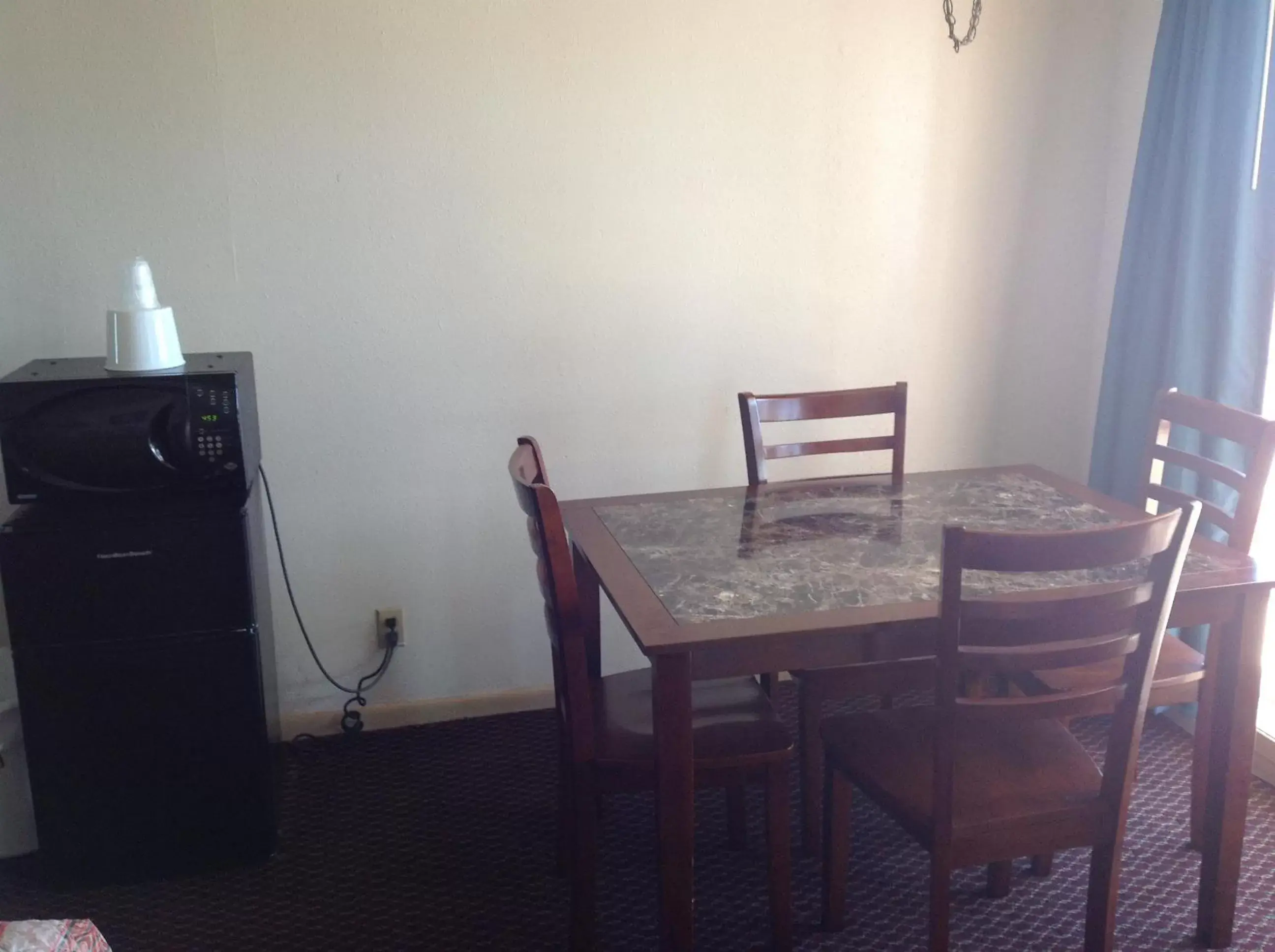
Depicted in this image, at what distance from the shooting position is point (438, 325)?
2.89m

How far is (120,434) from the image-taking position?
2.25 metres

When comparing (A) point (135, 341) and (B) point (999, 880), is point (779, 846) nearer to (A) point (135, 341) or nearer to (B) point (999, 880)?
(B) point (999, 880)

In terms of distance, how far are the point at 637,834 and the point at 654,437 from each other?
1045 millimetres

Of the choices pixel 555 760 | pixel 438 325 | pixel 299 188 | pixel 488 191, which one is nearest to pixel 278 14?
pixel 299 188

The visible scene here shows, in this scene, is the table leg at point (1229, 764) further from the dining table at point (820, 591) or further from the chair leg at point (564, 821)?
the chair leg at point (564, 821)

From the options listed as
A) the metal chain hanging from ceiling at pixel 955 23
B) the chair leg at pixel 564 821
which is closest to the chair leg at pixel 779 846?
the chair leg at pixel 564 821

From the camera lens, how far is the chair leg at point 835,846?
216 cm

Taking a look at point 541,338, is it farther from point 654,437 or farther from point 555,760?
point 555,760

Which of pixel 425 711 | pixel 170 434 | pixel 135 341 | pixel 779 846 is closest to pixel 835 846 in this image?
pixel 779 846

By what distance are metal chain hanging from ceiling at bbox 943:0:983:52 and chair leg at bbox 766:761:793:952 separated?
6.53 feet

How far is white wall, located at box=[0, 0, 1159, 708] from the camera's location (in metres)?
2.65

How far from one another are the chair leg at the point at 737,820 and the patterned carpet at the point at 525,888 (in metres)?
0.03

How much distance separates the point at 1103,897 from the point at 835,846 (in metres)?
0.48

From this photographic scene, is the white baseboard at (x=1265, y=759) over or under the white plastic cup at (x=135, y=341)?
under
